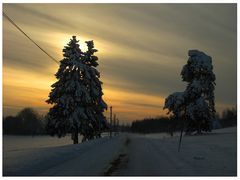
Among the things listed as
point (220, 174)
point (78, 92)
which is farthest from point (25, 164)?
point (78, 92)

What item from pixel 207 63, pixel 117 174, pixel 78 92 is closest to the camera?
pixel 117 174

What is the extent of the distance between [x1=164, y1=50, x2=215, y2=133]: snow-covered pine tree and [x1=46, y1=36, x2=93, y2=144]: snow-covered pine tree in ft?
64.2

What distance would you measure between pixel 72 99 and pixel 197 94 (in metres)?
23.9

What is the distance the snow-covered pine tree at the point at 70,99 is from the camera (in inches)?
1580

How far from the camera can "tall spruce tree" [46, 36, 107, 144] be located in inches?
1581

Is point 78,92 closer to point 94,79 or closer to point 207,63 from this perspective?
point 94,79

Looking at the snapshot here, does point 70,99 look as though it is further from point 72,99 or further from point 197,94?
point 197,94

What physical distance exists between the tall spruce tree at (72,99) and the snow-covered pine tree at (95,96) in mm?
131

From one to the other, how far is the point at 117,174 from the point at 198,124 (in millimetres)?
48983

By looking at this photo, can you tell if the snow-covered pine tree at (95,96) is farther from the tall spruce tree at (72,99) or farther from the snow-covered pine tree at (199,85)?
the snow-covered pine tree at (199,85)

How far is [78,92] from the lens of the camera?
40344 mm

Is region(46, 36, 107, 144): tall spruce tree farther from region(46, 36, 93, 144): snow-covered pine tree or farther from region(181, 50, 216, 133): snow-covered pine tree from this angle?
region(181, 50, 216, 133): snow-covered pine tree

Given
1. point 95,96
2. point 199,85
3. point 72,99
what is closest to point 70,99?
point 72,99

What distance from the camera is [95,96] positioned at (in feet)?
139
